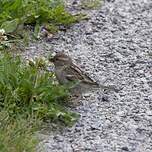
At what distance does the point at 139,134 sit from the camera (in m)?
6.13

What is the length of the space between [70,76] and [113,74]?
3.05ft

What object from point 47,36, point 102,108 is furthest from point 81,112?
point 47,36

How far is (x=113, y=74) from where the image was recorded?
24.3 ft

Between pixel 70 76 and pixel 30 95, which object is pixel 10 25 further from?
pixel 30 95

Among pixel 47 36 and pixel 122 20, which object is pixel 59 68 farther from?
pixel 122 20

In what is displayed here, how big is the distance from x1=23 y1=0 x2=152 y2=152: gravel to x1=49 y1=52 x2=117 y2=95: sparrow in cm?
18

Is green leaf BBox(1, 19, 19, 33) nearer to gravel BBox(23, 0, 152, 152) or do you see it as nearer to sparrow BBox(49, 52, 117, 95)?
gravel BBox(23, 0, 152, 152)

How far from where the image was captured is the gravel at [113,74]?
5988mm

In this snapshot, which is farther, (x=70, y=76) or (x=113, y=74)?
(x=113, y=74)

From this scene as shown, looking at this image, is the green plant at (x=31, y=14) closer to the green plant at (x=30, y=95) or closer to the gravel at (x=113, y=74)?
the gravel at (x=113, y=74)

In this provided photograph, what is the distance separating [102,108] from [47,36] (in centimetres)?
187

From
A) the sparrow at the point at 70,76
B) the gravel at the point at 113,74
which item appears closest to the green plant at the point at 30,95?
the sparrow at the point at 70,76

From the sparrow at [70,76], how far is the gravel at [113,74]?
0.18 m

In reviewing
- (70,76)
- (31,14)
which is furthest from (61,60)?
(31,14)
